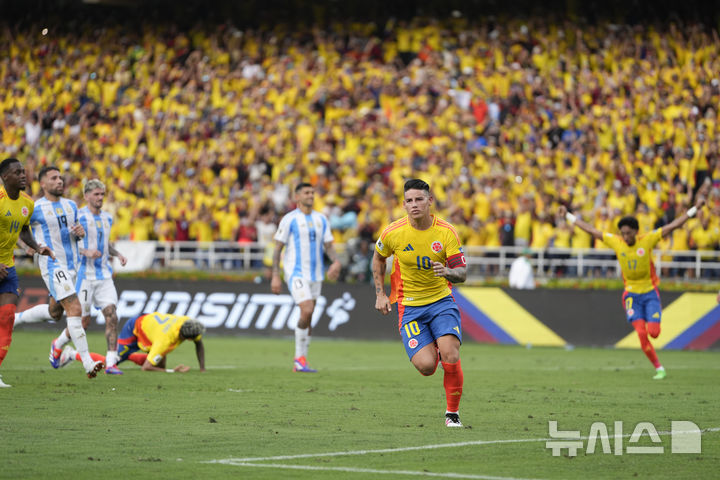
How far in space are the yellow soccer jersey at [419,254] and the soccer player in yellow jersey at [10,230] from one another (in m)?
4.48

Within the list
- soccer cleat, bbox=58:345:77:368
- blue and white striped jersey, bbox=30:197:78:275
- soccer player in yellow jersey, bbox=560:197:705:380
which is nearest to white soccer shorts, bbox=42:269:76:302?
blue and white striped jersey, bbox=30:197:78:275

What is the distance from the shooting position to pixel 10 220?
1259 cm

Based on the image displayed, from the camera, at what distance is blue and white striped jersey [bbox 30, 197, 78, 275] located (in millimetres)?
13836

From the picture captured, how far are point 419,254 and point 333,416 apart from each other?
182 centimetres

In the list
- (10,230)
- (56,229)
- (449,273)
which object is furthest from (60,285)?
(449,273)

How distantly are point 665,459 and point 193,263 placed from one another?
810 inches

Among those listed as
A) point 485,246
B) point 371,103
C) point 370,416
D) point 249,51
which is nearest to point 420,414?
point 370,416

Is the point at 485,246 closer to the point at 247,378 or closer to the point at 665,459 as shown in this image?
the point at 247,378

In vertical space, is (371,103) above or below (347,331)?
above

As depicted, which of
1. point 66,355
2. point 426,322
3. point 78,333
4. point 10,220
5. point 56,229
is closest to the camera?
point 426,322

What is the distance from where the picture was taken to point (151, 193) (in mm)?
31797

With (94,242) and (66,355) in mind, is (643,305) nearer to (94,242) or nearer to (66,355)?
(94,242)

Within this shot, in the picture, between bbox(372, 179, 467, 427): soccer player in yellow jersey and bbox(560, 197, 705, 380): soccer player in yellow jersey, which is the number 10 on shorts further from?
bbox(560, 197, 705, 380): soccer player in yellow jersey

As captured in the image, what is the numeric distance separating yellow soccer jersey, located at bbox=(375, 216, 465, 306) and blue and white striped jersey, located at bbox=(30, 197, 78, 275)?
16.7ft
